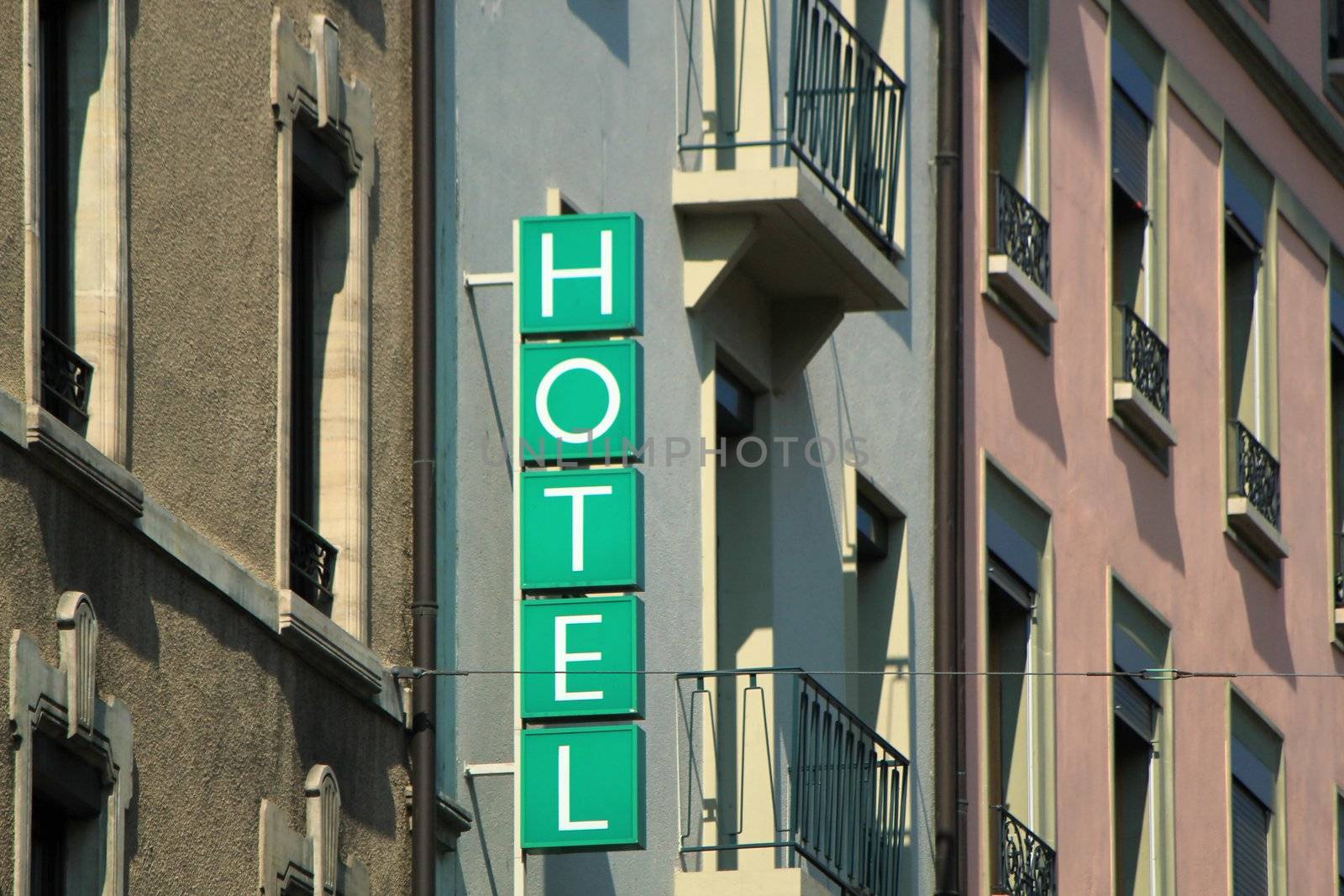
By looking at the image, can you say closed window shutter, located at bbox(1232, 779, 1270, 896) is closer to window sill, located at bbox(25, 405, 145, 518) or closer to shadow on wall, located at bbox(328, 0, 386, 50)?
shadow on wall, located at bbox(328, 0, 386, 50)

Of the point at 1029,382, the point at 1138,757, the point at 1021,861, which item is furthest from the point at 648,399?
the point at 1138,757

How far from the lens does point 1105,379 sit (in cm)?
2677

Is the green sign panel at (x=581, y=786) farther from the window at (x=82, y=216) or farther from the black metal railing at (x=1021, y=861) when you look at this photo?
the black metal railing at (x=1021, y=861)

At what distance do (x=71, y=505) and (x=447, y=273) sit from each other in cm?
373

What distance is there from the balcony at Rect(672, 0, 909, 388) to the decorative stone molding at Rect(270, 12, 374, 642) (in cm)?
381

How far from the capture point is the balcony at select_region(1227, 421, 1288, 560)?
28672 mm

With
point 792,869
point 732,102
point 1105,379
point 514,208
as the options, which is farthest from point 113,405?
point 1105,379

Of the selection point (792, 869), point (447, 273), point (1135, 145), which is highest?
point (1135, 145)

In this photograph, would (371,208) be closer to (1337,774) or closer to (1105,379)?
(1105,379)

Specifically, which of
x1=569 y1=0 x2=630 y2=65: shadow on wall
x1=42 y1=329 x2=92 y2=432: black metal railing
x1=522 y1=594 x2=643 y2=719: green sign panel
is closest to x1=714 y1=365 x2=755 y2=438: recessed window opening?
x1=569 y1=0 x2=630 y2=65: shadow on wall

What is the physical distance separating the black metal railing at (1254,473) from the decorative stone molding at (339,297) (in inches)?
532

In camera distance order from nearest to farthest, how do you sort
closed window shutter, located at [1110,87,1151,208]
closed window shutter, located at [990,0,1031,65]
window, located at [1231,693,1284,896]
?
closed window shutter, located at [990,0,1031,65] < closed window shutter, located at [1110,87,1151,208] < window, located at [1231,693,1284,896]

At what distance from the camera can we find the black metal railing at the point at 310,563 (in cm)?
1572

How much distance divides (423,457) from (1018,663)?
912cm
